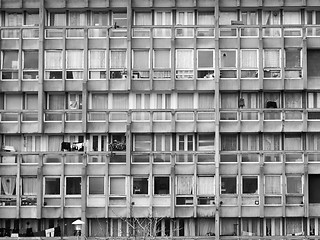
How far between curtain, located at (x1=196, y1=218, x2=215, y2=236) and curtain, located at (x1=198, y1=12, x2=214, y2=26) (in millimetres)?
12756

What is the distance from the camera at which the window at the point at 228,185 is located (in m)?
47.5

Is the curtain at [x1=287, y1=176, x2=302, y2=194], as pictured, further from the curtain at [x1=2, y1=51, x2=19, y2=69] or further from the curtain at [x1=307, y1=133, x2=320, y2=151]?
the curtain at [x1=2, y1=51, x2=19, y2=69]

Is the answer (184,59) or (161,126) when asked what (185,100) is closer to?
(161,126)

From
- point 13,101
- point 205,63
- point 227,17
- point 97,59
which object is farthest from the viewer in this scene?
point 227,17

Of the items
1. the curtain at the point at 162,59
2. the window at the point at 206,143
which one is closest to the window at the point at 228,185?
the window at the point at 206,143

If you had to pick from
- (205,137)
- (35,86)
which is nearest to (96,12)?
(35,86)

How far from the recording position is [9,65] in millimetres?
48656

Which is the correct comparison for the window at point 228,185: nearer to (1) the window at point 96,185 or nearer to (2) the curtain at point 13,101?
(1) the window at point 96,185

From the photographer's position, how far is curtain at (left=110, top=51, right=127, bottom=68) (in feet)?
159

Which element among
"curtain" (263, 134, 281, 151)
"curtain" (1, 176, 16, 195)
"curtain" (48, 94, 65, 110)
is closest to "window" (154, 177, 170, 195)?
"curtain" (263, 134, 281, 151)

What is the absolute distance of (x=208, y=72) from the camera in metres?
48.2

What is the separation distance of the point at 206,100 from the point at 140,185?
22.6 ft

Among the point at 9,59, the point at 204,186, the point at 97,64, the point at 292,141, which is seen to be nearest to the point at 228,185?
the point at 204,186

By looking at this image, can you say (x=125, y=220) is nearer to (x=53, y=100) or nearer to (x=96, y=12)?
(x=53, y=100)
